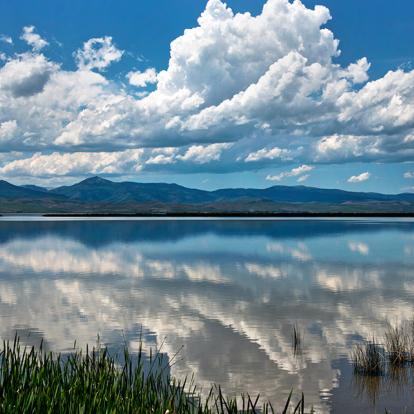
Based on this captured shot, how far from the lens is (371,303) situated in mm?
37594

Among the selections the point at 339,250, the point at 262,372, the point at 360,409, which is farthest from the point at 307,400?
the point at 339,250

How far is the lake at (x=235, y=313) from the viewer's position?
66.7 feet

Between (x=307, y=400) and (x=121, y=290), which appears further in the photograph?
(x=121, y=290)

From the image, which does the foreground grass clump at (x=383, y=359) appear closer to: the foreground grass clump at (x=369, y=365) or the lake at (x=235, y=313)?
the foreground grass clump at (x=369, y=365)

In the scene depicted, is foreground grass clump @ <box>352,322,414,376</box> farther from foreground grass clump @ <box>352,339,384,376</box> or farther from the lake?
the lake

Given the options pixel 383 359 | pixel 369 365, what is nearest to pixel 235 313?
pixel 383 359

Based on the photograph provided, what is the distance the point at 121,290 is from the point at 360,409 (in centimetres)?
2924

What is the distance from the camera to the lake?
20328mm

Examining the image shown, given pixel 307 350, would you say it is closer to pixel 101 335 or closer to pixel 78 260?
pixel 101 335

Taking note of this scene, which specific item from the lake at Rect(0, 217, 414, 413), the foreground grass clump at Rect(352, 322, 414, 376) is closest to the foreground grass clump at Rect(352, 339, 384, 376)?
the foreground grass clump at Rect(352, 322, 414, 376)

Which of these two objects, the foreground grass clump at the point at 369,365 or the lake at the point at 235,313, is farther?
the foreground grass clump at the point at 369,365

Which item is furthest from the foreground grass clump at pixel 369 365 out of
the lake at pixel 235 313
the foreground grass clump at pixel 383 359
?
the lake at pixel 235 313

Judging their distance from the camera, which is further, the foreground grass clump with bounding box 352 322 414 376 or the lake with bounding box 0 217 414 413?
the foreground grass clump with bounding box 352 322 414 376

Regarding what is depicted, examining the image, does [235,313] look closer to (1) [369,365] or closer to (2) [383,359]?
(2) [383,359]
